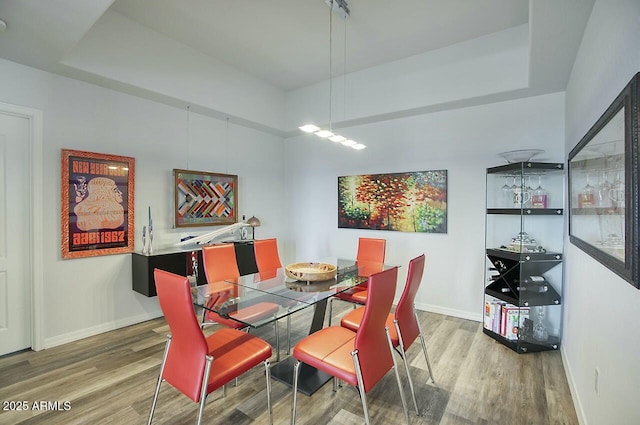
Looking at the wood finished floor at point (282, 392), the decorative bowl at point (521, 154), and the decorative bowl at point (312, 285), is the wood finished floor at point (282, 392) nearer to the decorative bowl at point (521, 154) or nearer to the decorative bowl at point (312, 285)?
the decorative bowl at point (312, 285)

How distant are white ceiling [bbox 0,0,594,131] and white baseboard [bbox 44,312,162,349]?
2.57 m

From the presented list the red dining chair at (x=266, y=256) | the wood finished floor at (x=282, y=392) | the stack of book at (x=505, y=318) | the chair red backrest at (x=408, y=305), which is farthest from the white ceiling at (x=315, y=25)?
the wood finished floor at (x=282, y=392)

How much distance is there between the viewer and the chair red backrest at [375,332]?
1663 millimetres

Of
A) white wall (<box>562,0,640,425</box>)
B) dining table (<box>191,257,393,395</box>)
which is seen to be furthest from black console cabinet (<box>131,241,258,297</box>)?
white wall (<box>562,0,640,425</box>)

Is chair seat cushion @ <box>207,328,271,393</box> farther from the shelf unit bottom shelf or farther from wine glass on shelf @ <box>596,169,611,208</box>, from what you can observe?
the shelf unit bottom shelf

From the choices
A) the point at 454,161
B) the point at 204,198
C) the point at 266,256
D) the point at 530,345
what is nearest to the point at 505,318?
the point at 530,345

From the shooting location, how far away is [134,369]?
258 centimetres

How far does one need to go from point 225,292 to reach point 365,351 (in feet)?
4.12

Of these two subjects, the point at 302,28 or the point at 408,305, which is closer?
the point at 408,305

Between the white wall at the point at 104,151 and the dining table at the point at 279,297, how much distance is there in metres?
1.52

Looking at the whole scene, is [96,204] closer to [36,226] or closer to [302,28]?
[36,226]

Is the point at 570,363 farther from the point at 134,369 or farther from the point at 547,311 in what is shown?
the point at 134,369

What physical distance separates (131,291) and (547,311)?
4.52 meters

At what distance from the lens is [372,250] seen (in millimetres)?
3662
